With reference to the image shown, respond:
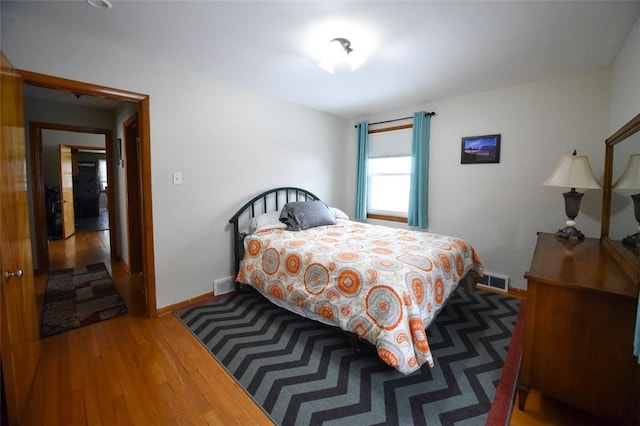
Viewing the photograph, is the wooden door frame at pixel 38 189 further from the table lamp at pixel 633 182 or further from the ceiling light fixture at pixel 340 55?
the table lamp at pixel 633 182

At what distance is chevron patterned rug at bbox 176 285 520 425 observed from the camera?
156 cm

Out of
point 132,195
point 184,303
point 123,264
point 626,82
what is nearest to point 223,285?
point 184,303

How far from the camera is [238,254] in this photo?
3107 mm

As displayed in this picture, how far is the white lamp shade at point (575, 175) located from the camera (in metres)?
2.27

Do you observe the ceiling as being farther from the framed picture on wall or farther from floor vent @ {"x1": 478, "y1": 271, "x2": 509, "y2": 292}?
floor vent @ {"x1": 478, "y1": 271, "x2": 509, "y2": 292}

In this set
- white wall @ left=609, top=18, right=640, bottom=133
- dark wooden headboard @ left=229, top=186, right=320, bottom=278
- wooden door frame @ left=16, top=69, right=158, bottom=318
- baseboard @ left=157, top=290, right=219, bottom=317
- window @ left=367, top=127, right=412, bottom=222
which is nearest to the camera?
white wall @ left=609, top=18, right=640, bottom=133

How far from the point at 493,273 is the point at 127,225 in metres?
4.63

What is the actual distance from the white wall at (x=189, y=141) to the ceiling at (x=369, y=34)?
0.14 metres

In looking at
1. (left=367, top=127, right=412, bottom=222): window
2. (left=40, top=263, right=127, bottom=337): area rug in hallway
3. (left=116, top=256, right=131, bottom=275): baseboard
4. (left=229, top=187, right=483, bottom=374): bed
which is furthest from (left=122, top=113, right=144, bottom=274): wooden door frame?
(left=367, top=127, right=412, bottom=222): window

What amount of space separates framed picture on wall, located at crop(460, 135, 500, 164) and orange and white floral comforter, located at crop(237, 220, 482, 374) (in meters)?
1.23

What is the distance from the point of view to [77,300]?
2951 mm

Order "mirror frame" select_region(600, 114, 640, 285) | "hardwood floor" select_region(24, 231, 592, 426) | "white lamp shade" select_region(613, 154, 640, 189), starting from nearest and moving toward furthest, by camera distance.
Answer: "mirror frame" select_region(600, 114, 640, 285) → "hardwood floor" select_region(24, 231, 592, 426) → "white lamp shade" select_region(613, 154, 640, 189)

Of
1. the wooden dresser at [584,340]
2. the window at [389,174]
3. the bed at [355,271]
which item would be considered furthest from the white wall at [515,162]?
the wooden dresser at [584,340]

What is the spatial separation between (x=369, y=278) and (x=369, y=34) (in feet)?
5.71
